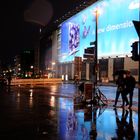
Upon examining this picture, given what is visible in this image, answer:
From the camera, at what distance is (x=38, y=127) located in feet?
37.5

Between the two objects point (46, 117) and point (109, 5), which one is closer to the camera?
point (46, 117)

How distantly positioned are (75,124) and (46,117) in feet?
7.56

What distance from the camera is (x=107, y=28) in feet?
260

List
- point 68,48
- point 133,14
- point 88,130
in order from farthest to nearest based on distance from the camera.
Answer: point 68,48
point 133,14
point 88,130

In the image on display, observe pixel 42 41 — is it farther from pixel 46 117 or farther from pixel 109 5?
pixel 46 117

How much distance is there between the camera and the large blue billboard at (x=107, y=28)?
70812mm

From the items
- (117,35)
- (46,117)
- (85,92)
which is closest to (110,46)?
(117,35)

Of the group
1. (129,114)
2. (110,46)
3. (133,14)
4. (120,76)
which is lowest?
(129,114)

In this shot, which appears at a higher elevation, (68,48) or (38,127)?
(68,48)

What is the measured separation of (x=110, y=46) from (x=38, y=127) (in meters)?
67.7

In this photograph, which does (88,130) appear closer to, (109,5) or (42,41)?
(109,5)

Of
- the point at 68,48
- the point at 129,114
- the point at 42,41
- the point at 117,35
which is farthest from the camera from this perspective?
the point at 42,41

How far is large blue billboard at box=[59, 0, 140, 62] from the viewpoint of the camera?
7081 centimetres

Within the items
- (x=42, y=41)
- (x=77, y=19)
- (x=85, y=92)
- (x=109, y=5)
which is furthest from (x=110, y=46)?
(x=42, y=41)
